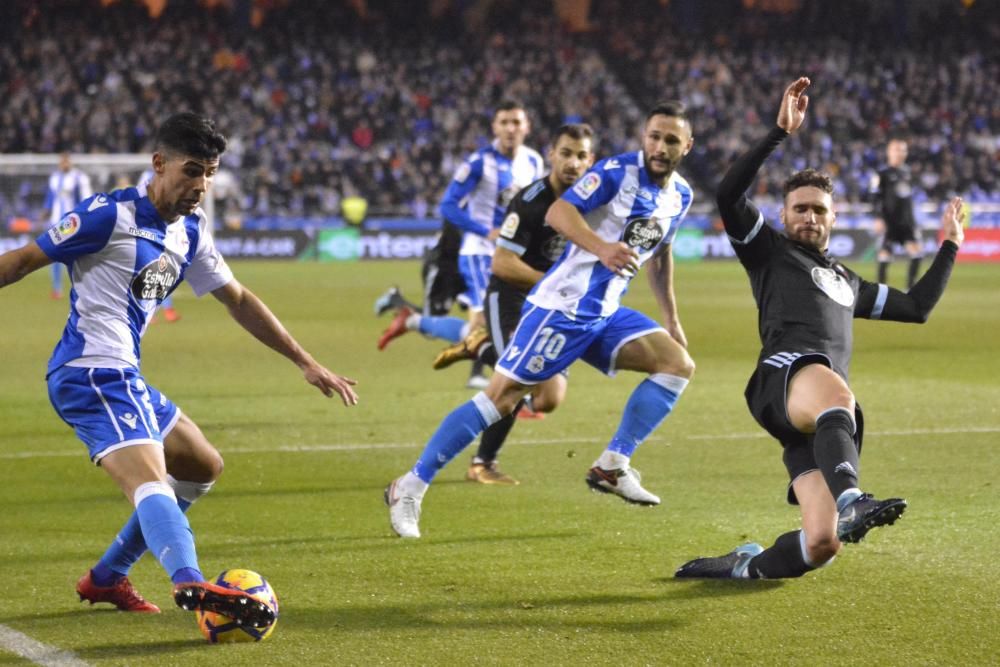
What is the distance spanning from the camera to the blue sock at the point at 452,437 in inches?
264

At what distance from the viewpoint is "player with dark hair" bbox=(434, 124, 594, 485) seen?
7887mm

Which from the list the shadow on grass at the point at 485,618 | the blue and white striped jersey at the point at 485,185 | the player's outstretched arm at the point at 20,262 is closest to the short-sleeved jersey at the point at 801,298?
the shadow on grass at the point at 485,618

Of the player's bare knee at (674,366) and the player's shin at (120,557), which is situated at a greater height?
the player's bare knee at (674,366)

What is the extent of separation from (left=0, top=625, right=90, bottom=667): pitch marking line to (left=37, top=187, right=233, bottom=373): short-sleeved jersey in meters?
0.88

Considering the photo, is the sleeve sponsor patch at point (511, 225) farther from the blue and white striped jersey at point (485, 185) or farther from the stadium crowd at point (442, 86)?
the stadium crowd at point (442, 86)

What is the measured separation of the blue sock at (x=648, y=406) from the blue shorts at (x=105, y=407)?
2789 mm

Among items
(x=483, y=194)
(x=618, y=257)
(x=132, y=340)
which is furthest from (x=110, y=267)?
(x=483, y=194)

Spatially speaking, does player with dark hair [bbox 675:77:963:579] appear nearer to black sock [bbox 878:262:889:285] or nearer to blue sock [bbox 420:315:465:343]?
blue sock [bbox 420:315:465:343]

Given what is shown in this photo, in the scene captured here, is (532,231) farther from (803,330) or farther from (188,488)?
(188,488)

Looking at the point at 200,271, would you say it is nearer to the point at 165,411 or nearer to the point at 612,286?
the point at 165,411

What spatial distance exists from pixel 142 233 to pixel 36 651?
4.52 ft

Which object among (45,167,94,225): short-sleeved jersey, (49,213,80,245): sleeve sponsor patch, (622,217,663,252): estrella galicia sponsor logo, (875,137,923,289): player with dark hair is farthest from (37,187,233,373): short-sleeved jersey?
(45,167,94,225): short-sleeved jersey

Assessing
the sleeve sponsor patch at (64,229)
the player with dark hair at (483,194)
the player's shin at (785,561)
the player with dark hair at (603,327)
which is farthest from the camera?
the player with dark hair at (483,194)

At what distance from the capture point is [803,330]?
18.4ft
